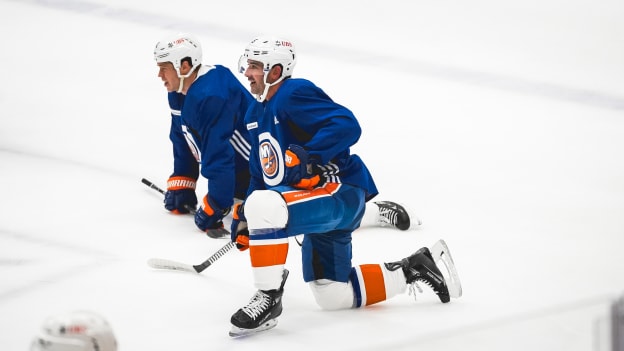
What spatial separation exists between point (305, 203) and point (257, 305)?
33cm

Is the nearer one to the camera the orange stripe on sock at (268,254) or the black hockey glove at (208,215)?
the orange stripe on sock at (268,254)

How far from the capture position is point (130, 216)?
4.47 meters

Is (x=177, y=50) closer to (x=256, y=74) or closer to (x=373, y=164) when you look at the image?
(x=256, y=74)

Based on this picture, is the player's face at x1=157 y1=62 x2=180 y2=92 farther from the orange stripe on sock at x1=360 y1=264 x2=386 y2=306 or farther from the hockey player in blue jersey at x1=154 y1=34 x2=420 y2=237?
the orange stripe on sock at x1=360 y1=264 x2=386 y2=306

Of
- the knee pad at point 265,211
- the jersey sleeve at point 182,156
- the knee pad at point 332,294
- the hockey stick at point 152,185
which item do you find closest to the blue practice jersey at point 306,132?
the knee pad at point 265,211

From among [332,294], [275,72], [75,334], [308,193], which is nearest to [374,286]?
[332,294]

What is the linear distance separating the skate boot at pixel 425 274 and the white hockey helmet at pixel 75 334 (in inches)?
67.3

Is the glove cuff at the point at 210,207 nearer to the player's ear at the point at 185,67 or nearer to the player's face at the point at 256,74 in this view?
the player's ear at the point at 185,67

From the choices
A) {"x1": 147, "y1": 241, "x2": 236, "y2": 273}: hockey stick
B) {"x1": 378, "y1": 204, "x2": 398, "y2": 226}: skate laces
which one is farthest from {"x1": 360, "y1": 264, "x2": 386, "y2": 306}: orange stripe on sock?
{"x1": 378, "y1": 204, "x2": 398, "y2": 226}: skate laces

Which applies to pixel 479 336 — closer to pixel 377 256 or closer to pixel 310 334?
pixel 310 334

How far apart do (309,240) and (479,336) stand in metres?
1.55

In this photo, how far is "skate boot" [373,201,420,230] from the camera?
4.31 m

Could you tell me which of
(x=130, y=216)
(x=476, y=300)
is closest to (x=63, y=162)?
(x=130, y=216)

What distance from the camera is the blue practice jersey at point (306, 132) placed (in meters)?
3.40
